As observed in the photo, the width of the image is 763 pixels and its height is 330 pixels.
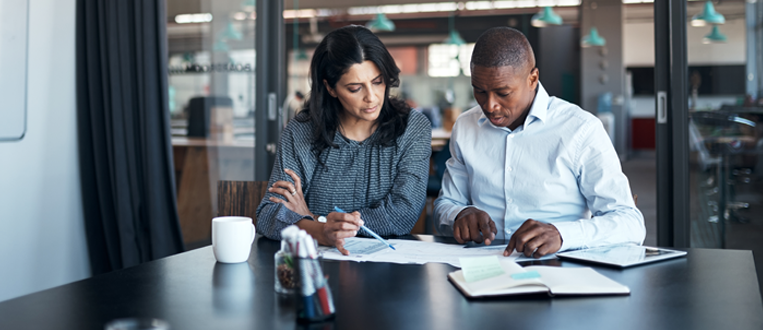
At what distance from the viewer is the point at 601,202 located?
5.09 ft

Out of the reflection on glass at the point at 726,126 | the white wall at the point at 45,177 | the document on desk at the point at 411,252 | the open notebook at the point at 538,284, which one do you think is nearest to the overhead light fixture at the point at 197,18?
the white wall at the point at 45,177

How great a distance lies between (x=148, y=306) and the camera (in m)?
0.97

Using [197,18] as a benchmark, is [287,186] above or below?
below

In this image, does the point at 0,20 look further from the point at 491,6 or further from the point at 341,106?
the point at 491,6

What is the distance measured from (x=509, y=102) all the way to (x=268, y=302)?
884mm

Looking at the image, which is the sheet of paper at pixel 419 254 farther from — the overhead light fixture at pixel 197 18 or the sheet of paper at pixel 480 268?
the overhead light fixture at pixel 197 18

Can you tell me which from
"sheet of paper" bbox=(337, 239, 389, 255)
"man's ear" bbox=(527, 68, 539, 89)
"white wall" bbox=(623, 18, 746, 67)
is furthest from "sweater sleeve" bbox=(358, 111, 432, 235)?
"white wall" bbox=(623, 18, 746, 67)

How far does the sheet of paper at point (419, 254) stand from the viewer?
1.29m

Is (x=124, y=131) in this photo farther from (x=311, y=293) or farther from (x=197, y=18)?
(x=311, y=293)

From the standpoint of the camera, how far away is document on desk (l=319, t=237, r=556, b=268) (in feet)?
4.25

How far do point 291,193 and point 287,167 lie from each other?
0.14 metres

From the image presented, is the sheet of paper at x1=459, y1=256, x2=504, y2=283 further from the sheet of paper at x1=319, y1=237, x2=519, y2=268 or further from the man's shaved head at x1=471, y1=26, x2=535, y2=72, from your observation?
the man's shaved head at x1=471, y1=26, x2=535, y2=72

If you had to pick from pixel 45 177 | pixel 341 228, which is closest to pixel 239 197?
pixel 341 228

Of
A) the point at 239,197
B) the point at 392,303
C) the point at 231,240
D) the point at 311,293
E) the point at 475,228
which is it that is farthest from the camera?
the point at 239,197
